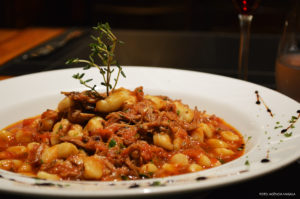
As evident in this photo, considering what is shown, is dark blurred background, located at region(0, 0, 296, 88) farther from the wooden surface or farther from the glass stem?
the glass stem

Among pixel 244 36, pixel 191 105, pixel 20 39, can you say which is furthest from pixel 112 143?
pixel 20 39

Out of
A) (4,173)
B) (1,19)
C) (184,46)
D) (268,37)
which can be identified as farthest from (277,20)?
(4,173)

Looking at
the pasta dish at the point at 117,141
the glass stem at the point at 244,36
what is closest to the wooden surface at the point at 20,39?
the pasta dish at the point at 117,141

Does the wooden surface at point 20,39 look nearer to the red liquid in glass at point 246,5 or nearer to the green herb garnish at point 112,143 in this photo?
the green herb garnish at point 112,143

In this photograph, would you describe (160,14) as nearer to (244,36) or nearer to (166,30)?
(166,30)

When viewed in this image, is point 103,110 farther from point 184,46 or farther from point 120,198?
point 184,46

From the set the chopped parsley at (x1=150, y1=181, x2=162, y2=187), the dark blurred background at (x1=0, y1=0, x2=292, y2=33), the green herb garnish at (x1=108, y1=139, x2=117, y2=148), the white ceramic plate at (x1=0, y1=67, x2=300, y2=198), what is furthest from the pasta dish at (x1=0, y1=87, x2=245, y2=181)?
the dark blurred background at (x1=0, y1=0, x2=292, y2=33)
